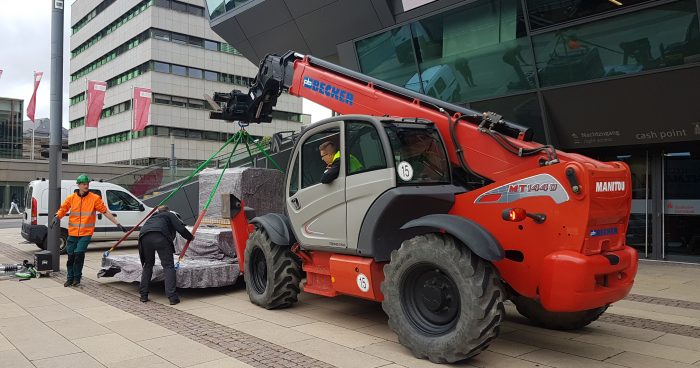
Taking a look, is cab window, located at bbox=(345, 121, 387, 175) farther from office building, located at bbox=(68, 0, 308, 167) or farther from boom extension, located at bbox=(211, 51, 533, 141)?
office building, located at bbox=(68, 0, 308, 167)

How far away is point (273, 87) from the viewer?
7938mm

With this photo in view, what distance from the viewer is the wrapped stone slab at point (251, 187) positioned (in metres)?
9.23

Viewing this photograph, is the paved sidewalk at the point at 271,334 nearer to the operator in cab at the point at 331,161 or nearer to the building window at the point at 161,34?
the operator in cab at the point at 331,161

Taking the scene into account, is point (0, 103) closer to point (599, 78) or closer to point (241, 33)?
point (241, 33)

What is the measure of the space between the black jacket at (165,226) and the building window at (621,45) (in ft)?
26.9

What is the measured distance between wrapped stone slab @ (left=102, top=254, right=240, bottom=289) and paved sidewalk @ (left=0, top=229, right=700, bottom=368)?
27cm

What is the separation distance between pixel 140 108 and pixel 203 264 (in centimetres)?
3645

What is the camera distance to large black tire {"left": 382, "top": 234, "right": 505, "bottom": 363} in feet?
15.1

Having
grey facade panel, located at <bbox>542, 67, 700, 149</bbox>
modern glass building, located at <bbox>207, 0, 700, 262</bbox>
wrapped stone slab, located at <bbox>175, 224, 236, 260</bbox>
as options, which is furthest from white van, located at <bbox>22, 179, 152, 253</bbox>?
grey facade panel, located at <bbox>542, 67, 700, 149</bbox>

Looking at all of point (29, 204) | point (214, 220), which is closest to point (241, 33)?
point (29, 204)

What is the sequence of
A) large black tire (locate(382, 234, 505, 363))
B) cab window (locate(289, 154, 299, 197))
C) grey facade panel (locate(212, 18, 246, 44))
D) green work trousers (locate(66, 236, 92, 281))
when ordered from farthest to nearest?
grey facade panel (locate(212, 18, 246, 44)) → green work trousers (locate(66, 236, 92, 281)) → cab window (locate(289, 154, 299, 197)) → large black tire (locate(382, 234, 505, 363))

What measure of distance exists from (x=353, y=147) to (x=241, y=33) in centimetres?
1310

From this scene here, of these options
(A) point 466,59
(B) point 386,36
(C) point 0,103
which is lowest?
(A) point 466,59

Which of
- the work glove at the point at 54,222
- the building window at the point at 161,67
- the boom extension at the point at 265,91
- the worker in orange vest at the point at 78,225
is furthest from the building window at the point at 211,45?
the boom extension at the point at 265,91
